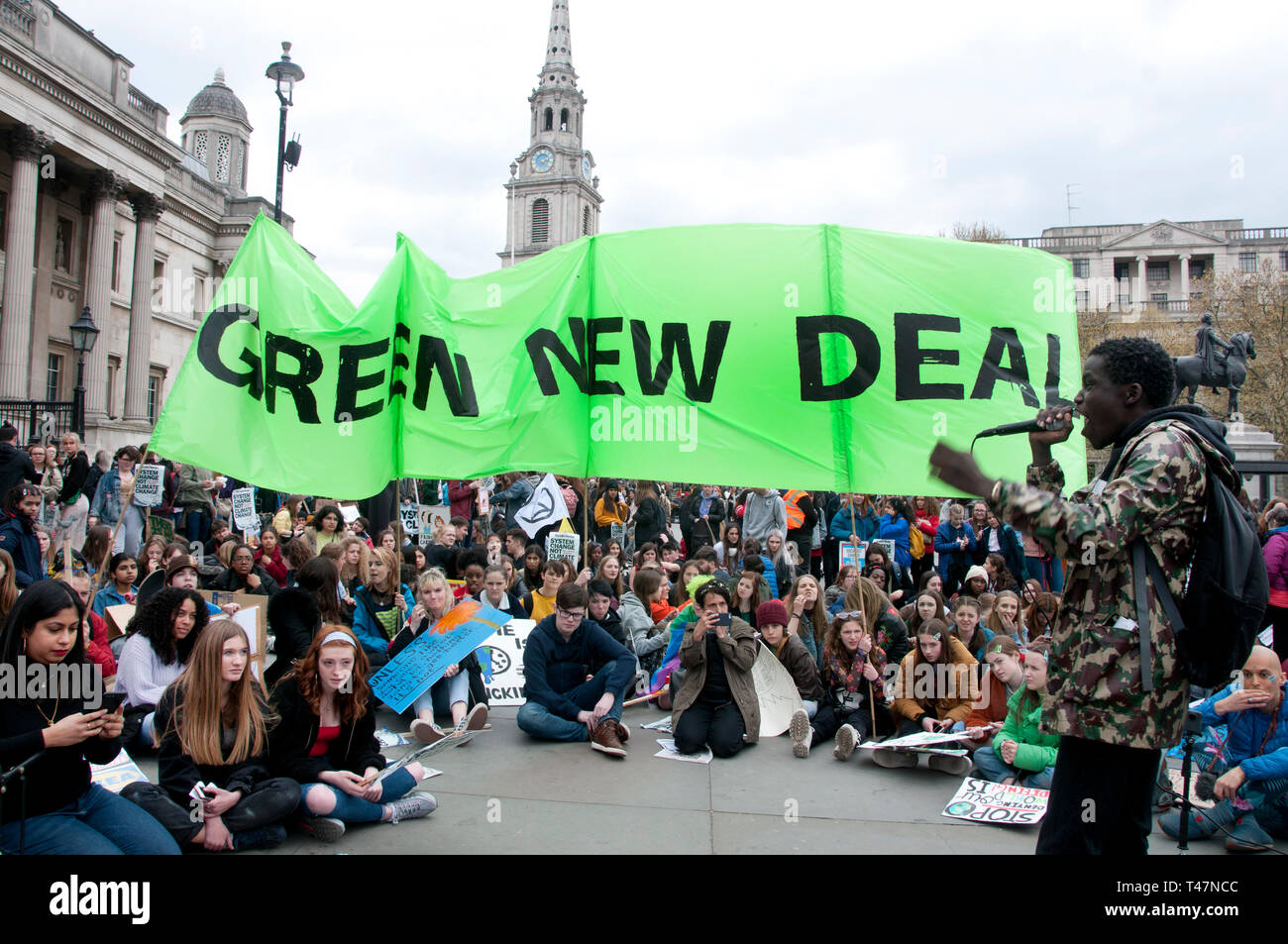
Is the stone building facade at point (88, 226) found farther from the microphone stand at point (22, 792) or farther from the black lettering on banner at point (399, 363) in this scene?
the microphone stand at point (22, 792)

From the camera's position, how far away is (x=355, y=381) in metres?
6.44

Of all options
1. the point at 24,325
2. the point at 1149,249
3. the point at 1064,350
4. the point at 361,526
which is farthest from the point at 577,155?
the point at 1064,350

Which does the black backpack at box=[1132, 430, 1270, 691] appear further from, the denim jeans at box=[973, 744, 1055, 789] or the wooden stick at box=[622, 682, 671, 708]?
the wooden stick at box=[622, 682, 671, 708]

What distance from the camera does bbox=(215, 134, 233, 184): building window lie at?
2251 inches

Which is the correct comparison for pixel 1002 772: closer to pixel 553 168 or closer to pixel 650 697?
pixel 650 697

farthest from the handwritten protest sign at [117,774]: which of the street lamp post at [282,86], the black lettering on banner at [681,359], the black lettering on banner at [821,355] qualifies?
the street lamp post at [282,86]

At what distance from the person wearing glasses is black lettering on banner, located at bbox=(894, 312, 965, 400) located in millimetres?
2973

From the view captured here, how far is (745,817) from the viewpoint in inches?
203

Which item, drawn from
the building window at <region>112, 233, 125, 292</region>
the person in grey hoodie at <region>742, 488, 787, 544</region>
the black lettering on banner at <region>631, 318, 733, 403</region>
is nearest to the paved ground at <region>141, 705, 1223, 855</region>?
the black lettering on banner at <region>631, 318, 733, 403</region>

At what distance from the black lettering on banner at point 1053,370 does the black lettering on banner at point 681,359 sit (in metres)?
2.07

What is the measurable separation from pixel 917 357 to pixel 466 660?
423 centimetres

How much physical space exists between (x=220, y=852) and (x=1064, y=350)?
567cm

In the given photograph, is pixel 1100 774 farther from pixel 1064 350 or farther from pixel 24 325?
pixel 24 325

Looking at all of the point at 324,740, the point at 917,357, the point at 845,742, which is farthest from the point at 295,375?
the point at 845,742
